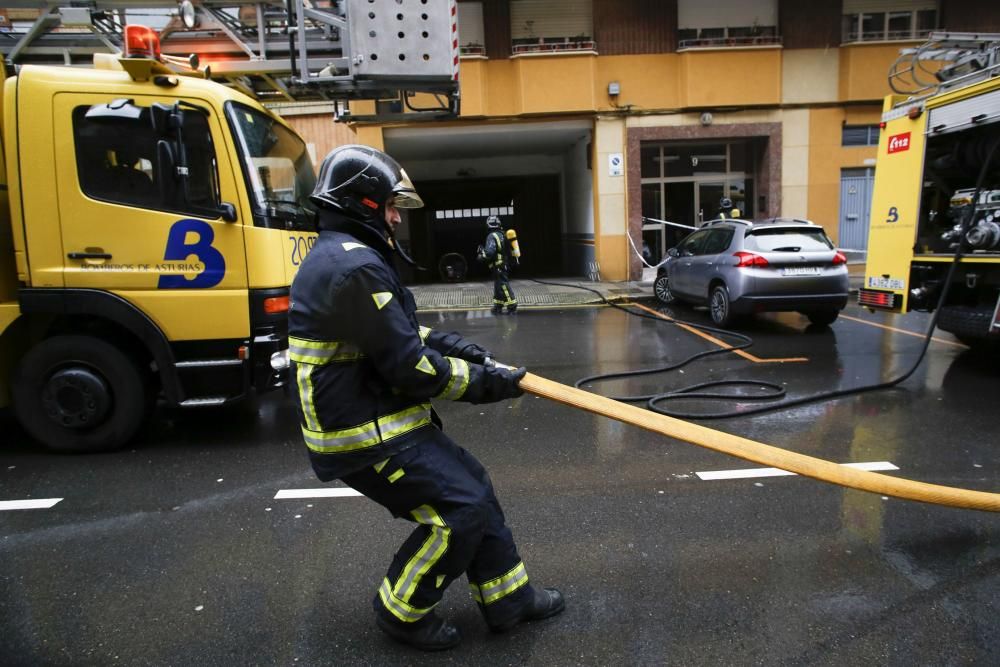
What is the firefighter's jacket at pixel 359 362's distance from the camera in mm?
2162

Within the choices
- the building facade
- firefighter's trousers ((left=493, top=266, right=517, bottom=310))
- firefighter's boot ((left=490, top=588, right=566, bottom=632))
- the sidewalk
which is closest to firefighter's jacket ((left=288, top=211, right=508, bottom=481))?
firefighter's boot ((left=490, top=588, right=566, bottom=632))

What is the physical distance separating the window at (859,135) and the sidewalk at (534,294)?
593 centimetres

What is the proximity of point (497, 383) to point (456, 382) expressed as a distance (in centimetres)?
16

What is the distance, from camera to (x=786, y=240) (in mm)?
8930

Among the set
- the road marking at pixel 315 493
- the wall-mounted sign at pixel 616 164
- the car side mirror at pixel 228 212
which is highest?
the wall-mounted sign at pixel 616 164

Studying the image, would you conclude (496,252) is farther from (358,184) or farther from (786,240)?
(358,184)

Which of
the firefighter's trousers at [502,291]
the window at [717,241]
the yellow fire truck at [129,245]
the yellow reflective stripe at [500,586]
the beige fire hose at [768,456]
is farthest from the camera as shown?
the firefighter's trousers at [502,291]

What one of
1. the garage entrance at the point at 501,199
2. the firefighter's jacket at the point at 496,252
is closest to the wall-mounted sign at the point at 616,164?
the garage entrance at the point at 501,199

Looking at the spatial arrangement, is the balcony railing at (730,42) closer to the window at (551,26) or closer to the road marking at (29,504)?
the window at (551,26)

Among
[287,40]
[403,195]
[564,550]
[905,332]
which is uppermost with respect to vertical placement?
[287,40]

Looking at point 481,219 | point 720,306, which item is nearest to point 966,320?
A: point 720,306

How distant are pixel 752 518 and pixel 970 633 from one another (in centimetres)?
114

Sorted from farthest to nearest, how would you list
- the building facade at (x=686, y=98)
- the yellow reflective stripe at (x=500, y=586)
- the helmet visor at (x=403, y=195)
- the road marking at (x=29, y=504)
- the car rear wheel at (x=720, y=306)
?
the building facade at (x=686, y=98), the car rear wheel at (x=720, y=306), the road marking at (x=29, y=504), the yellow reflective stripe at (x=500, y=586), the helmet visor at (x=403, y=195)

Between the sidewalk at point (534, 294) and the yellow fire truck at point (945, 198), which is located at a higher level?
the yellow fire truck at point (945, 198)
